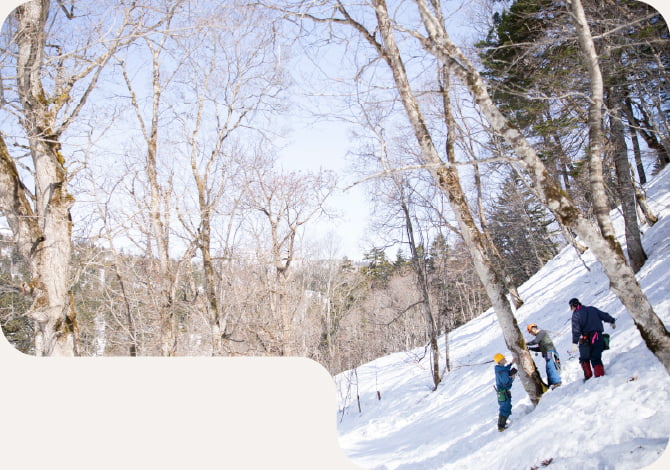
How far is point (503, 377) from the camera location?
1862mm

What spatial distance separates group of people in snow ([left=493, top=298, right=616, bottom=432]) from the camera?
1.64 m

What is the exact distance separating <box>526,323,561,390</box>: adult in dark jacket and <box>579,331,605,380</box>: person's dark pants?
211mm

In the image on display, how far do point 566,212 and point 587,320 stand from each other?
0.57 m

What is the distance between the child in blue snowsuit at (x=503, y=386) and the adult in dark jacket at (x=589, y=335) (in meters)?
0.34

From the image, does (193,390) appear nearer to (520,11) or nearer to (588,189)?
(588,189)

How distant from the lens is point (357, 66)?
2.46 m

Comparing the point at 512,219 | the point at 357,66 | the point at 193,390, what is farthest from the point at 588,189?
the point at 193,390

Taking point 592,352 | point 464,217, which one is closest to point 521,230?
point 464,217

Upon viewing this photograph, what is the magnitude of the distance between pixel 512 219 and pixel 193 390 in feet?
6.84

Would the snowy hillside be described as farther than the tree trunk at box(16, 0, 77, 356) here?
No

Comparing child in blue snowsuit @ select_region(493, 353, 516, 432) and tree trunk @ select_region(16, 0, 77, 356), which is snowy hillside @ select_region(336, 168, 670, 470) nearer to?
child in blue snowsuit @ select_region(493, 353, 516, 432)

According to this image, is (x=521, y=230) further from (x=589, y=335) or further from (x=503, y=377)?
(x=503, y=377)

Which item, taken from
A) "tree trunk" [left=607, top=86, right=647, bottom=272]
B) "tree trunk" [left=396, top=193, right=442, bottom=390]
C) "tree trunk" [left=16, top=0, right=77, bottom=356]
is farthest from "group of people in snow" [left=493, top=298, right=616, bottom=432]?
"tree trunk" [left=16, top=0, right=77, bottom=356]

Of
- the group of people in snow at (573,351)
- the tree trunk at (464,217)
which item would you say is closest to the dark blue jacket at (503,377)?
the group of people in snow at (573,351)
